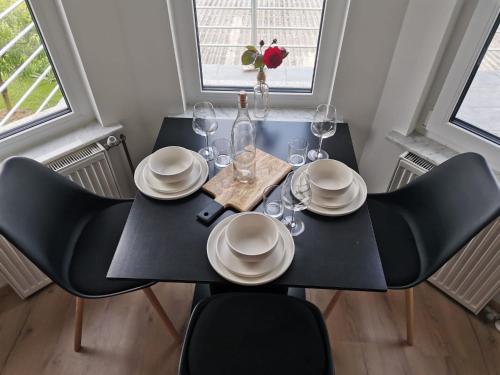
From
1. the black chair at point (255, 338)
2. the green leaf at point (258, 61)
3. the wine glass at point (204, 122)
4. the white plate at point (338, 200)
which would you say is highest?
the green leaf at point (258, 61)

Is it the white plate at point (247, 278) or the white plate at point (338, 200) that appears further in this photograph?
the white plate at point (338, 200)

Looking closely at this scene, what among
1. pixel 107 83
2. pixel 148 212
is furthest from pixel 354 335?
pixel 107 83

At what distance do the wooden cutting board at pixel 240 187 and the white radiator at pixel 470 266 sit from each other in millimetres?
622

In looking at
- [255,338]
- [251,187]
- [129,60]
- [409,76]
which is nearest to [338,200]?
[251,187]

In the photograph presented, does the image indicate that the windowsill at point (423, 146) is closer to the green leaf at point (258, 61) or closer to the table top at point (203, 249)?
the table top at point (203, 249)

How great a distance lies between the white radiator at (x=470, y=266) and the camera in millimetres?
1451

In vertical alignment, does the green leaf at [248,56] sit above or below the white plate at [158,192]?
above

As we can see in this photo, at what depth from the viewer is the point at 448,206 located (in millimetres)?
1302

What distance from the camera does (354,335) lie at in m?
1.66

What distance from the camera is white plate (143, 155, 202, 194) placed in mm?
1265

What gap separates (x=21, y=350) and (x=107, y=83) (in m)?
1.27

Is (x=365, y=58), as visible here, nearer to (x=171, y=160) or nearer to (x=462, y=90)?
(x=462, y=90)

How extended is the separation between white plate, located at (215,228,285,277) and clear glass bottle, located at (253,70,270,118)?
2.48 ft

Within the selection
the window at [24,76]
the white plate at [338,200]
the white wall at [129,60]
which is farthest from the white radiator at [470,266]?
the window at [24,76]
